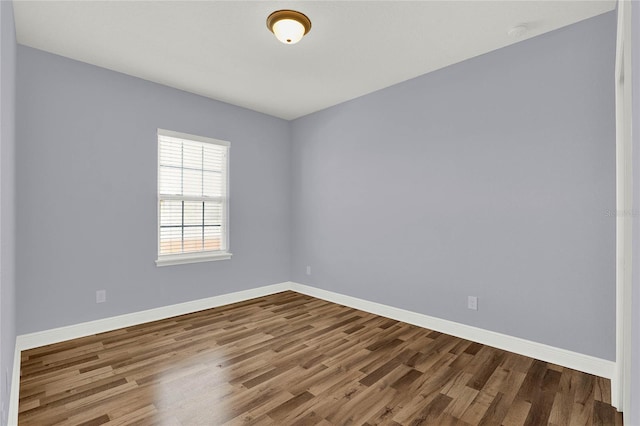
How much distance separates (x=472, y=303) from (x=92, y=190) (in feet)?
13.6

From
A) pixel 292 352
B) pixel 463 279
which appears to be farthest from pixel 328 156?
pixel 292 352

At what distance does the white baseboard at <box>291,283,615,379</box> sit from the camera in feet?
8.18

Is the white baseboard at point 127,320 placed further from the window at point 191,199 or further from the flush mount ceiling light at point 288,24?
the flush mount ceiling light at point 288,24

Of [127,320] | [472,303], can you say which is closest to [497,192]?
[472,303]

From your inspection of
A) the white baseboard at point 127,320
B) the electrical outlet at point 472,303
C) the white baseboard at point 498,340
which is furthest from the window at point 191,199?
the electrical outlet at point 472,303

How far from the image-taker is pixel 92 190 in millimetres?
3334

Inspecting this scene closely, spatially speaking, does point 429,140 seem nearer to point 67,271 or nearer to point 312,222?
point 312,222

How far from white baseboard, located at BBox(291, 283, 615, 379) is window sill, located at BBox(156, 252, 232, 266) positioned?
5.99ft

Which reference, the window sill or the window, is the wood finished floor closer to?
the window sill

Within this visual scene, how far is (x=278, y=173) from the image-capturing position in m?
5.14

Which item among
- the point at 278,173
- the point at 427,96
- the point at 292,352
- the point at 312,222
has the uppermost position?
the point at 427,96

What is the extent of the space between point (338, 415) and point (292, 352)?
38.6 inches

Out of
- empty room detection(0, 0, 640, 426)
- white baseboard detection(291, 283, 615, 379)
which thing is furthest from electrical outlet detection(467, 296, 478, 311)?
white baseboard detection(291, 283, 615, 379)

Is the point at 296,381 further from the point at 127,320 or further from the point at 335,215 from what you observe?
the point at 335,215
